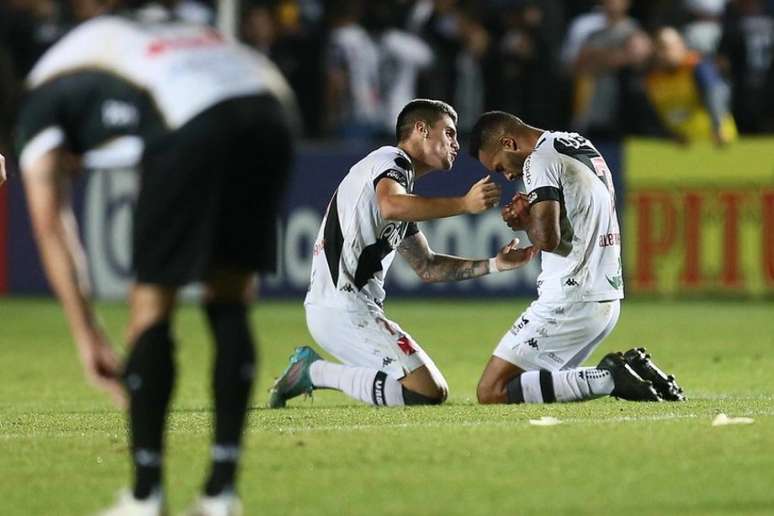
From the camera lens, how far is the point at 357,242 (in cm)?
914

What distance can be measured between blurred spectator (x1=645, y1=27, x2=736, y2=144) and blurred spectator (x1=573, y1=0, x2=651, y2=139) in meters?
0.37

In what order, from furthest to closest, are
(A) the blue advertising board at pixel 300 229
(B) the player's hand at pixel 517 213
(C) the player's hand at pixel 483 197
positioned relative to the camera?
(A) the blue advertising board at pixel 300 229
(B) the player's hand at pixel 517 213
(C) the player's hand at pixel 483 197

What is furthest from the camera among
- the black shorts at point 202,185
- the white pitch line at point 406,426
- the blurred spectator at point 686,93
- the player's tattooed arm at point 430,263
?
the blurred spectator at point 686,93

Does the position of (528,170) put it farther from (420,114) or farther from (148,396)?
(148,396)

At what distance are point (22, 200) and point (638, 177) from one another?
21.4 feet

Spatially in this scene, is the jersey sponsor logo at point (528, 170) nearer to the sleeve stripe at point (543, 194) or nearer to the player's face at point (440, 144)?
the sleeve stripe at point (543, 194)

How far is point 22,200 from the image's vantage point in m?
18.3

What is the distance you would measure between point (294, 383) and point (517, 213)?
5.05 ft

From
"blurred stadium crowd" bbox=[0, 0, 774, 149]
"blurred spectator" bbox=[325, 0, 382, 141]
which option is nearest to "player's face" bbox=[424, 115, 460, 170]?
"blurred stadium crowd" bbox=[0, 0, 774, 149]

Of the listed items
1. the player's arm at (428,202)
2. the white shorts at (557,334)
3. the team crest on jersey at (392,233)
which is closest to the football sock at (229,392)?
the player's arm at (428,202)

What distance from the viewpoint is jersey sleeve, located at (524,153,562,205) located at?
29.2 ft

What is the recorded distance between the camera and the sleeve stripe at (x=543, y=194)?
8.88m

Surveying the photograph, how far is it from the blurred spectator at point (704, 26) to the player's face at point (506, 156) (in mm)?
8759

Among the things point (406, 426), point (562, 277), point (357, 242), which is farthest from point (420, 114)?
point (406, 426)
